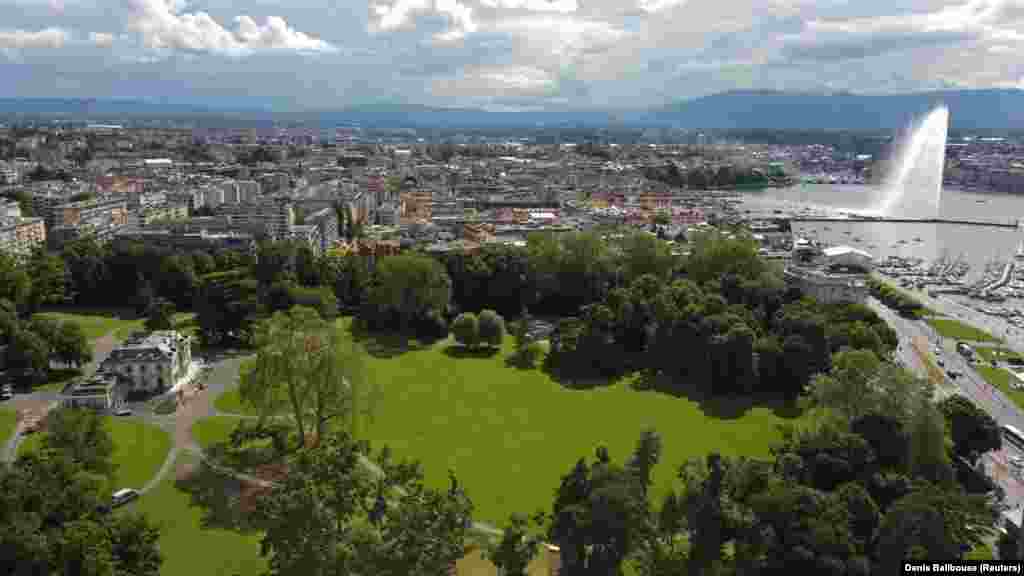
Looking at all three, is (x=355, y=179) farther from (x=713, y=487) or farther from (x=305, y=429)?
(x=713, y=487)

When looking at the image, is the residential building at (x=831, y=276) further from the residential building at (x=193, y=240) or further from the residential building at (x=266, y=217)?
the residential building at (x=266, y=217)

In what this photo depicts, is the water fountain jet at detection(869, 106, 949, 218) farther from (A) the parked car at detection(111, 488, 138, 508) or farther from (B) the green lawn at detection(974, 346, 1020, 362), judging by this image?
(A) the parked car at detection(111, 488, 138, 508)

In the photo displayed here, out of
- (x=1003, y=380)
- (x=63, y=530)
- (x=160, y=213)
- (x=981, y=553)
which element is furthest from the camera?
(x=160, y=213)

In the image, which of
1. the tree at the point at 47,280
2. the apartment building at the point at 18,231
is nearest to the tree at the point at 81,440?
the tree at the point at 47,280

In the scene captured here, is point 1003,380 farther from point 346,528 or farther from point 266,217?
point 266,217

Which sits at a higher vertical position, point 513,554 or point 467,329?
point 467,329

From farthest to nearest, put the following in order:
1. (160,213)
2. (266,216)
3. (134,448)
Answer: (160,213), (266,216), (134,448)

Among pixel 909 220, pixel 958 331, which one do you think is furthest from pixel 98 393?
pixel 909 220
